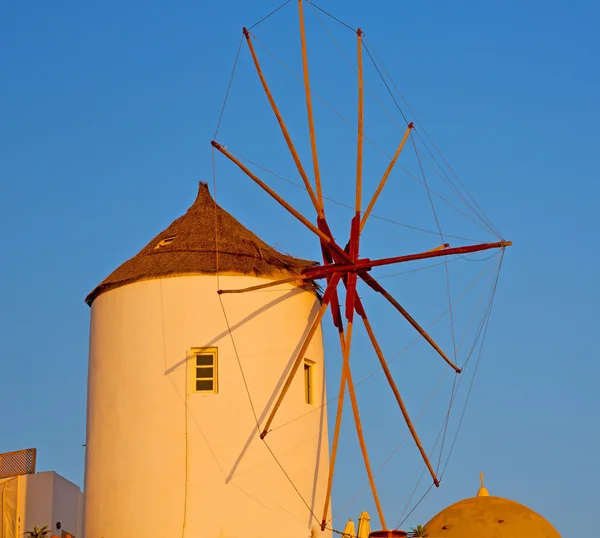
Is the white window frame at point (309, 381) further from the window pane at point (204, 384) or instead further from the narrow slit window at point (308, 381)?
the window pane at point (204, 384)

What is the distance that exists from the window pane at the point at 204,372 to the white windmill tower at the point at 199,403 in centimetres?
3

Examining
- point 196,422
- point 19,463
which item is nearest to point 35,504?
point 19,463

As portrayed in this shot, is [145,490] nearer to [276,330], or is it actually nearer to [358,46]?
[276,330]

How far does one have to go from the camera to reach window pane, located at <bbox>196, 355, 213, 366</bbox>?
25.1 metres

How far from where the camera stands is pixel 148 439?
2467 cm

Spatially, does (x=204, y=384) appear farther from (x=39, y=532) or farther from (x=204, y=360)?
(x=39, y=532)

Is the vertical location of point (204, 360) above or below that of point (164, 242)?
below

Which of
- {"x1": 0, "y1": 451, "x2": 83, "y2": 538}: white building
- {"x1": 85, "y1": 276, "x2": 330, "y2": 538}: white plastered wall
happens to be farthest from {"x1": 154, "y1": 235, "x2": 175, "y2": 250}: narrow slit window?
{"x1": 0, "y1": 451, "x2": 83, "y2": 538}: white building

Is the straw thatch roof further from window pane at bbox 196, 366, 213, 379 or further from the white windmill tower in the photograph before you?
window pane at bbox 196, 366, 213, 379

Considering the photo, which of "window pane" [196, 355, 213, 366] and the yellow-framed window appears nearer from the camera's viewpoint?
the yellow-framed window

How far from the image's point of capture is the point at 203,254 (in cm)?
2578

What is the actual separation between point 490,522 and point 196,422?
8656 mm

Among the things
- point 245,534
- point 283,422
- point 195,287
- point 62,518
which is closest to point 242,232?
point 195,287

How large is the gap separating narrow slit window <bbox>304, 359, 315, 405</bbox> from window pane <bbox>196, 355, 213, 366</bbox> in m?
2.18
